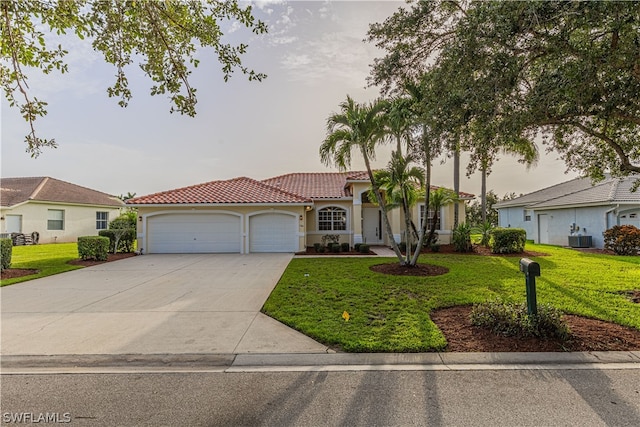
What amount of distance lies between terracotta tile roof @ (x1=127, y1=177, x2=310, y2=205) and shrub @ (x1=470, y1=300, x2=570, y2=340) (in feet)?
39.2

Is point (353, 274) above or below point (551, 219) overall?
below

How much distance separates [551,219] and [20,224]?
121 ft

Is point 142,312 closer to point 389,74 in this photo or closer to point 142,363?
point 142,363

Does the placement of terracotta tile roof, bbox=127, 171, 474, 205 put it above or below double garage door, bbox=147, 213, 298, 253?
above

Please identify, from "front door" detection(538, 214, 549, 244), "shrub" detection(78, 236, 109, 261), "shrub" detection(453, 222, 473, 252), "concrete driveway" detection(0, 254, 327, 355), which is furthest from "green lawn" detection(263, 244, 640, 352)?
"front door" detection(538, 214, 549, 244)

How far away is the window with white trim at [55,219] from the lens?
2389 cm

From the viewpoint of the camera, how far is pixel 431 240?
54.4 feet

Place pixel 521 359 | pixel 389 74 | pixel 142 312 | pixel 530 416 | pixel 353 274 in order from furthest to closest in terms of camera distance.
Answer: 1. pixel 353 274
2. pixel 389 74
3. pixel 142 312
4. pixel 521 359
5. pixel 530 416

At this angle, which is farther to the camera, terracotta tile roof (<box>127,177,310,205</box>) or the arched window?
the arched window

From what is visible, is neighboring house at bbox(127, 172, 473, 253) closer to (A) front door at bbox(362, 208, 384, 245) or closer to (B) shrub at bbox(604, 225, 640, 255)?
(A) front door at bbox(362, 208, 384, 245)

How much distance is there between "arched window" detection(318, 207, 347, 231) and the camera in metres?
18.6

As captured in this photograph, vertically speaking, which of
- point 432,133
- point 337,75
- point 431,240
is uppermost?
point 337,75

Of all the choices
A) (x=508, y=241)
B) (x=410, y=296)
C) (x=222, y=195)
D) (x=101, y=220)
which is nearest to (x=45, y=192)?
(x=101, y=220)

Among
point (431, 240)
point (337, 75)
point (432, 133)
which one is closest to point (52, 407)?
point (432, 133)
